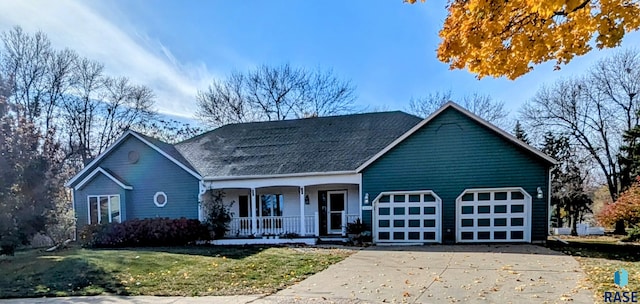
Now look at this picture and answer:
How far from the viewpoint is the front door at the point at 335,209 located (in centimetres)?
1645

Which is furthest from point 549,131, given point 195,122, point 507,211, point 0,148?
point 0,148

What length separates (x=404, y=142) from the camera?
569 inches

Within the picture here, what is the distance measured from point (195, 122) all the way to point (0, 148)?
2243cm

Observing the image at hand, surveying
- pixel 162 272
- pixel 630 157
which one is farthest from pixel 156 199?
pixel 630 157

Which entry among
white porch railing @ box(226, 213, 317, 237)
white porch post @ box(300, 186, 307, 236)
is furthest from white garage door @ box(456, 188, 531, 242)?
white porch post @ box(300, 186, 307, 236)

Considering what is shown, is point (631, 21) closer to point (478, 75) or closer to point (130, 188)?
point (478, 75)

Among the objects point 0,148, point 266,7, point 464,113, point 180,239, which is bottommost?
point 180,239

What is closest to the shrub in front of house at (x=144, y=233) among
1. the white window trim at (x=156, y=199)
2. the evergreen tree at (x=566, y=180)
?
the white window trim at (x=156, y=199)

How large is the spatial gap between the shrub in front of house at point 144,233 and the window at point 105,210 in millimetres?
1579

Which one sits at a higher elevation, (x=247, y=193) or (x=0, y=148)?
(x=0, y=148)

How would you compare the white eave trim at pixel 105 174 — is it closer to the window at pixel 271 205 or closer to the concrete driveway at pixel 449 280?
the window at pixel 271 205

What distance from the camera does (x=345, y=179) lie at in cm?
1522

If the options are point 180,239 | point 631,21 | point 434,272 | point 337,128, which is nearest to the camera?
point 631,21

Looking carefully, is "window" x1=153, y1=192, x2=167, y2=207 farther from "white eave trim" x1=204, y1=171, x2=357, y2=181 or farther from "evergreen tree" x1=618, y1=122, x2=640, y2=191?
"evergreen tree" x1=618, y1=122, x2=640, y2=191
